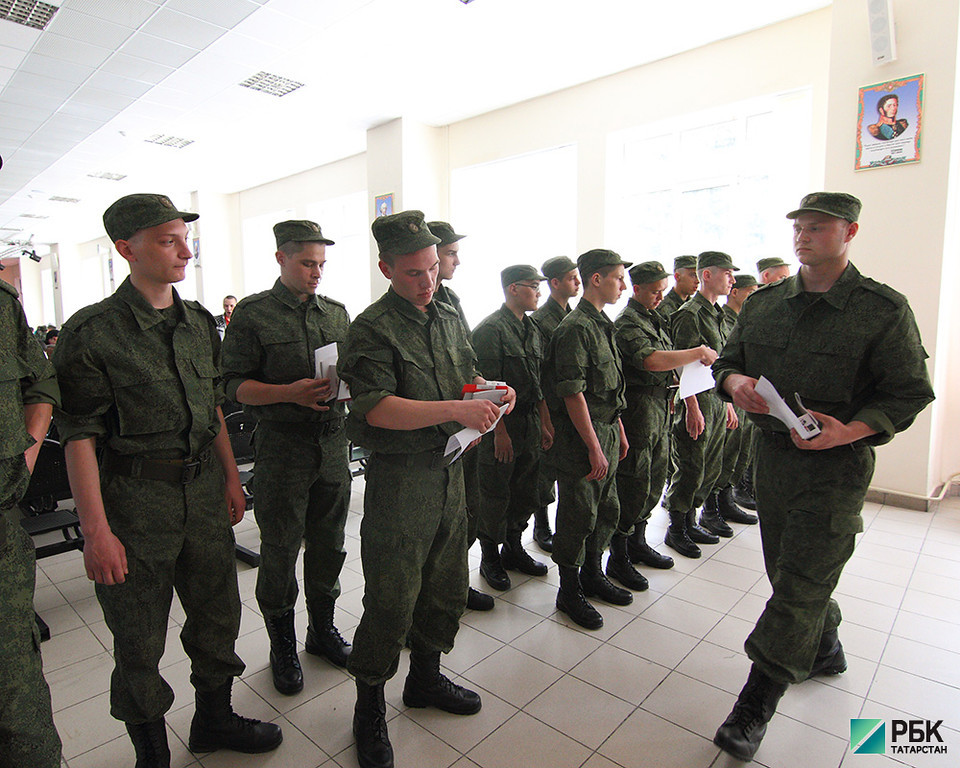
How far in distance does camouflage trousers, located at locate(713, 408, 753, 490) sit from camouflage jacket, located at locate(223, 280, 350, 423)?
277 centimetres

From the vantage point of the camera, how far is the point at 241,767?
1855 mm

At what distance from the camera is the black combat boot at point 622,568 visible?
10.2ft

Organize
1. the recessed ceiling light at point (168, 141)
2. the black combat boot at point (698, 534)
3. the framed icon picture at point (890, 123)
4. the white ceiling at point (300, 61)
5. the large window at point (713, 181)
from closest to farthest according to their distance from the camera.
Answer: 1. the black combat boot at point (698, 534)
2. the framed icon picture at point (890, 123)
3. the white ceiling at point (300, 61)
4. the large window at point (713, 181)
5. the recessed ceiling light at point (168, 141)

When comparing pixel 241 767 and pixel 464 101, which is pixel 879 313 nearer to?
pixel 241 767

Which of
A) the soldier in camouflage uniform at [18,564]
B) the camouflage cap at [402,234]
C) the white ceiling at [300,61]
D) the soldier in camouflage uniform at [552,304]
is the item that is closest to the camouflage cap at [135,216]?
the soldier in camouflage uniform at [18,564]

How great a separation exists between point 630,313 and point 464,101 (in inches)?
202

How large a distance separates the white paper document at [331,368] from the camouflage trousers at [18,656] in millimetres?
932

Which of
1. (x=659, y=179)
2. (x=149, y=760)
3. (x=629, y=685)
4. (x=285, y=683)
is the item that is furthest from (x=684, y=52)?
(x=149, y=760)

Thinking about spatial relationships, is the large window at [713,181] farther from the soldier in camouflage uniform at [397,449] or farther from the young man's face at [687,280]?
the soldier in camouflage uniform at [397,449]

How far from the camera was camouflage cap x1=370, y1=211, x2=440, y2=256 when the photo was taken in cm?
179

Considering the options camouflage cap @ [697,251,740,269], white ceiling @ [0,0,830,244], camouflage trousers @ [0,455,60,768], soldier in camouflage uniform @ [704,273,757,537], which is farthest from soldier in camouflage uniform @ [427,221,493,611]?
white ceiling @ [0,0,830,244]

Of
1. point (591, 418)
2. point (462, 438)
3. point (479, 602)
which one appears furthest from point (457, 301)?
point (479, 602)

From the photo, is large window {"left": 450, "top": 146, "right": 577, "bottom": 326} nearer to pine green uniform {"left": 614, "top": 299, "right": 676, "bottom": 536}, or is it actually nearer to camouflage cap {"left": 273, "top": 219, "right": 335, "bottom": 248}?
pine green uniform {"left": 614, "top": 299, "right": 676, "bottom": 536}

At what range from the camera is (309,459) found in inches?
88.0
